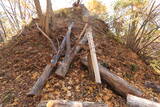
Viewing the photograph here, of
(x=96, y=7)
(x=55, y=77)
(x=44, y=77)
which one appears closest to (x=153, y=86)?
(x=55, y=77)

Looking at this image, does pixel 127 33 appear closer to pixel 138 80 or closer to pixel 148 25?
pixel 148 25

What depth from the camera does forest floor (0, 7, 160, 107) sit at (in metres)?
2.39

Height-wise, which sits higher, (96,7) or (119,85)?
(96,7)

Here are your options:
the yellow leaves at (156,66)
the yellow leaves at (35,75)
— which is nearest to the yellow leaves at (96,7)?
the yellow leaves at (156,66)

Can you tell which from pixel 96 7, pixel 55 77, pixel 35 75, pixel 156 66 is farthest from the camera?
pixel 96 7

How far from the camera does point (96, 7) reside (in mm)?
6391

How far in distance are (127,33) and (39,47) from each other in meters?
3.03

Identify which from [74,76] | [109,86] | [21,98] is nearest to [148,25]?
[109,86]

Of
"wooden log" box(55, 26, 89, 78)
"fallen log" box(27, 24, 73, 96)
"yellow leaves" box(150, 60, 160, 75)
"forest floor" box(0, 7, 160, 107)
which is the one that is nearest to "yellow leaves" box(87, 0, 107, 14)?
"forest floor" box(0, 7, 160, 107)

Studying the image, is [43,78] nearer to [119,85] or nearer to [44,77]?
[44,77]

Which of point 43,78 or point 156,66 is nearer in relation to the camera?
point 43,78

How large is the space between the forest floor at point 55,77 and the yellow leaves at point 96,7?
1.91 meters

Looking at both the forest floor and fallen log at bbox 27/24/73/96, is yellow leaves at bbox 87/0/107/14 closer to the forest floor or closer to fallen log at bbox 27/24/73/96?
the forest floor

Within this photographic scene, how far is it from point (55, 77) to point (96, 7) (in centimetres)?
472
